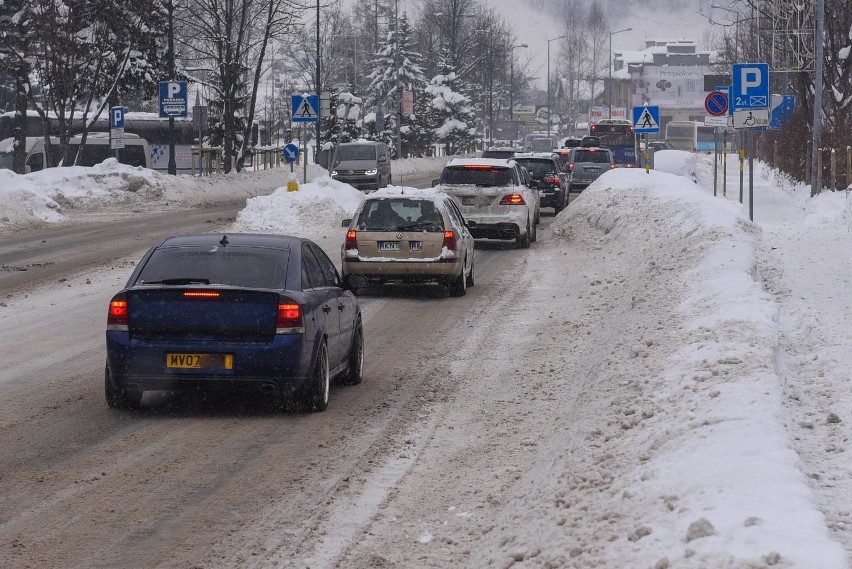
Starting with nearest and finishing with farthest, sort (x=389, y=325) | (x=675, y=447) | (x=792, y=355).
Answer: (x=675, y=447) → (x=792, y=355) → (x=389, y=325)

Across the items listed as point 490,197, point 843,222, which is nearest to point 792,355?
point 490,197

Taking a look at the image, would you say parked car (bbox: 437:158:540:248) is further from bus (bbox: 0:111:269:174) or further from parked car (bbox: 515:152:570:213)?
bus (bbox: 0:111:269:174)

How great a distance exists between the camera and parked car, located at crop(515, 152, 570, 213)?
120ft

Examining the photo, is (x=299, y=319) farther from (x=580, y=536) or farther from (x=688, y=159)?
(x=688, y=159)

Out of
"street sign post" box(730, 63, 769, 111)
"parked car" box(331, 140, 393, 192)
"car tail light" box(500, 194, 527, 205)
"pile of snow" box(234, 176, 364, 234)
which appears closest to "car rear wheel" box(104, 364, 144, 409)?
"car tail light" box(500, 194, 527, 205)

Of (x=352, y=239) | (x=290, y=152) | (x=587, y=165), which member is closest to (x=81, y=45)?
(x=290, y=152)

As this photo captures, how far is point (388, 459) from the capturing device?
8555mm

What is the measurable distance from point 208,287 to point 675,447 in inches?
157

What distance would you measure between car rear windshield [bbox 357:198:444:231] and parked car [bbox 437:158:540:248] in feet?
22.5

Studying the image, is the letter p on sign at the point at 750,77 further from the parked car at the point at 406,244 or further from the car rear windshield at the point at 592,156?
the car rear windshield at the point at 592,156

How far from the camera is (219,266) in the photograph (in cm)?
1004

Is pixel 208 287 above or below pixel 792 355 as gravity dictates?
above

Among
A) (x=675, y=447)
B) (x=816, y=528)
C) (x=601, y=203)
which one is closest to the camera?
(x=816, y=528)

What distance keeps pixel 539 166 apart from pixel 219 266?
2743 cm
